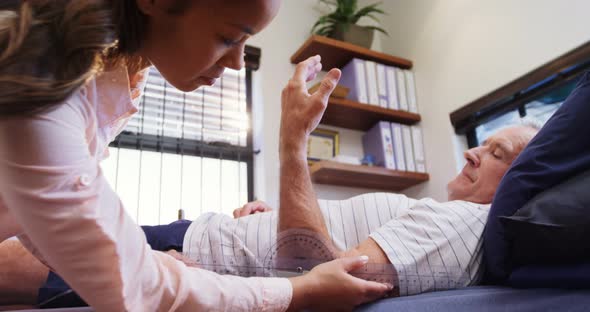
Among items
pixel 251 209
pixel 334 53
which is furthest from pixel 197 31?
pixel 334 53

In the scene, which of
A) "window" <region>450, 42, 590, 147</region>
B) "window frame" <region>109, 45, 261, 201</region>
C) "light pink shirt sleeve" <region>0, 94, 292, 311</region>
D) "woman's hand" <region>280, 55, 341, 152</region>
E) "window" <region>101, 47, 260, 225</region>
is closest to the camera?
"light pink shirt sleeve" <region>0, 94, 292, 311</region>

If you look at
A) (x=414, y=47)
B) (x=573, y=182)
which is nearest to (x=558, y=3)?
(x=414, y=47)

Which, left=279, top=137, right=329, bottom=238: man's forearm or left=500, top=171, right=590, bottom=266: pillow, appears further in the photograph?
left=279, top=137, right=329, bottom=238: man's forearm

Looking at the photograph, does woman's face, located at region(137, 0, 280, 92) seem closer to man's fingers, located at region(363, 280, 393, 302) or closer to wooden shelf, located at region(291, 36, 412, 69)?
man's fingers, located at region(363, 280, 393, 302)

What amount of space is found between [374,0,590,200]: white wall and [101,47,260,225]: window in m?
0.93

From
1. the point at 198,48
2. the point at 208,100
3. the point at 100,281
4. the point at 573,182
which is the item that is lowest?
the point at 100,281

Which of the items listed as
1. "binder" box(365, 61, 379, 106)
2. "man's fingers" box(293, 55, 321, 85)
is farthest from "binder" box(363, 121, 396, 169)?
"man's fingers" box(293, 55, 321, 85)

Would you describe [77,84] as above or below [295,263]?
above

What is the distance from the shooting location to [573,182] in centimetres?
90

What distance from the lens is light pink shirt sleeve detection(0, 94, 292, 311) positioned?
1.32ft

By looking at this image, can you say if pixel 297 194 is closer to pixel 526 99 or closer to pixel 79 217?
pixel 79 217

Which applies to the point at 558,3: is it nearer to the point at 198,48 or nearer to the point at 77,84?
the point at 198,48

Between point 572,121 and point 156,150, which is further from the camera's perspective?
point 156,150

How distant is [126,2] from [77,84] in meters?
0.13
